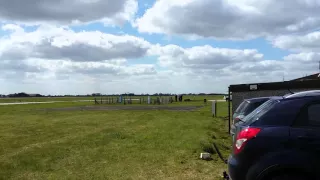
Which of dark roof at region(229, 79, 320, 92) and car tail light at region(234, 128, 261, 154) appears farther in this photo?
dark roof at region(229, 79, 320, 92)

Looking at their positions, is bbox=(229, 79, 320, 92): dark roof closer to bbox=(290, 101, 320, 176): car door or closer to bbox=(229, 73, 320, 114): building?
bbox=(229, 73, 320, 114): building

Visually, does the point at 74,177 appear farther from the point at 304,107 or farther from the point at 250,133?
the point at 304,107

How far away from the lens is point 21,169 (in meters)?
9.83

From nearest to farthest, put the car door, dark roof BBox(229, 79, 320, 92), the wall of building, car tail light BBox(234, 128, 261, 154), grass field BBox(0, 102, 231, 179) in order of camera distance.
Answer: the car door, car tail light BBox(234, 128, 261, 154), grass field BBox(0, 102, 231, 179), dark roof BBox(229, 79, 320, 92), the wall of building

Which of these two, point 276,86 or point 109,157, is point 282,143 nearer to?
point 109,157

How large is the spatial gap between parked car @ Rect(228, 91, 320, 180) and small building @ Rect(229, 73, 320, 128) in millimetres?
8719

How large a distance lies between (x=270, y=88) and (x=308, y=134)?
37.8 feet

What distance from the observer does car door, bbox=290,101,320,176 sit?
514cm

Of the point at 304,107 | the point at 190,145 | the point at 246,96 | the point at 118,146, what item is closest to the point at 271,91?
the point at 246,96

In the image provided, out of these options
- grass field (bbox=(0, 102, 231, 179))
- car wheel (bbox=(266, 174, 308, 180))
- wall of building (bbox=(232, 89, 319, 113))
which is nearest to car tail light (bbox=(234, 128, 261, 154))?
car wheel (bbox=(266, 174, 308, 180))

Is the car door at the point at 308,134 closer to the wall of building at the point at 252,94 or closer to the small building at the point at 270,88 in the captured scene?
the small building at the point at 270,88

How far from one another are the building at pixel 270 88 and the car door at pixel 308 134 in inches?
344

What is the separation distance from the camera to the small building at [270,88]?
1444 centimetres

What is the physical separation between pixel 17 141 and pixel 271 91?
33.7ft
